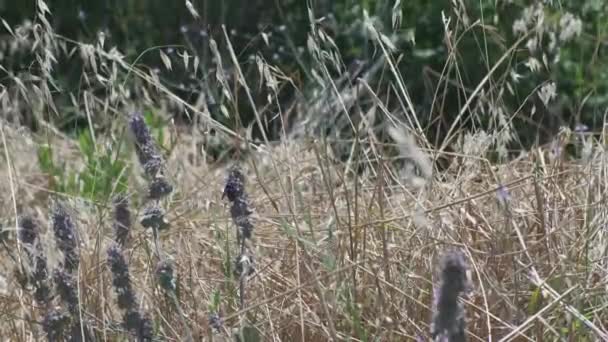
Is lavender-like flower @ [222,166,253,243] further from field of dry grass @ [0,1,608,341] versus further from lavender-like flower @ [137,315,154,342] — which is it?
lavender-like flower @ [137,315,154,342]

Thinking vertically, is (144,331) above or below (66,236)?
below

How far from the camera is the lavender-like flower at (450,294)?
3.84ft

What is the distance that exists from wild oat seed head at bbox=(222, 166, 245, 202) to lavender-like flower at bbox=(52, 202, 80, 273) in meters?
0.24

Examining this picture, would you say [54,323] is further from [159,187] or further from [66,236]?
[159,187]

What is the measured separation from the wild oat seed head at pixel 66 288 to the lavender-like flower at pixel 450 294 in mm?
663

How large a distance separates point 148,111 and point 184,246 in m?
1.87

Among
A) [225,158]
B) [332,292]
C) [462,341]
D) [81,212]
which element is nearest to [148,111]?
[225,158]

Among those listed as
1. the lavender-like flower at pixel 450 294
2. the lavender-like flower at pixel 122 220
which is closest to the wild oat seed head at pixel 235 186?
the lavender-like flower at pixel 122 220

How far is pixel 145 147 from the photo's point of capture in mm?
1714

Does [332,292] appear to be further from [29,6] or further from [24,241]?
[29,6]

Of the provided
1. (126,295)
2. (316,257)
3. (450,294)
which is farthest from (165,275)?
(450,294)

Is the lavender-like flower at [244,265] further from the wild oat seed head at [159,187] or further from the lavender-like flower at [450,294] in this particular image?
the lavender-like flower at [450,294]

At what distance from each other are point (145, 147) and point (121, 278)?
0.21 metres

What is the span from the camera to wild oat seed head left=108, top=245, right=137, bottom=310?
1.62m
